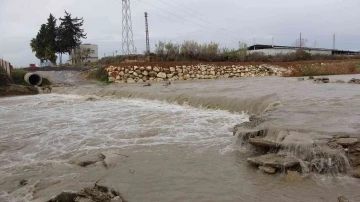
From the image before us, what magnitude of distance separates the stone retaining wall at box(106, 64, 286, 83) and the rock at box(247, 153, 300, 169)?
17.0m

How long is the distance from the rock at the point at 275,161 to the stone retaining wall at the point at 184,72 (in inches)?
670

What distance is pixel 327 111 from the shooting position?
732 centimetres

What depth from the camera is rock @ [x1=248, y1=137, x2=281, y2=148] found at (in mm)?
4965

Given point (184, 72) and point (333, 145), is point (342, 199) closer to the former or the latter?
point (333, 145)

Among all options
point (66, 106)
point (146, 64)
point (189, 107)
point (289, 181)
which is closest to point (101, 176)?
point (289, 181)

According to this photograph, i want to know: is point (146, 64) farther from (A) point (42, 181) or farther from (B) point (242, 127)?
(A) point (42, 181)

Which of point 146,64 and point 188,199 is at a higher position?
point 146,64

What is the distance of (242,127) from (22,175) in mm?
3856

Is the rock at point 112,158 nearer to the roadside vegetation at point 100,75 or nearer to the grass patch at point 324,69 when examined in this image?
the roadside vegetation at point 100,75

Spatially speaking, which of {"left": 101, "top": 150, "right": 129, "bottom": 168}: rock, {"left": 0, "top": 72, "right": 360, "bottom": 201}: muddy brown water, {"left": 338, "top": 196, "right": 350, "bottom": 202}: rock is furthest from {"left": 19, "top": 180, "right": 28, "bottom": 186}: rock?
{"left": 338, "top": 196, "right": 350, "bottom": 202}: rock

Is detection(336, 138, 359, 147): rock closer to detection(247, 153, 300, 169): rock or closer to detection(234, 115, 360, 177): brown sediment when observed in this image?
detection(234, 115, 360, 177): brown sediment

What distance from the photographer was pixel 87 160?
5.37 meters

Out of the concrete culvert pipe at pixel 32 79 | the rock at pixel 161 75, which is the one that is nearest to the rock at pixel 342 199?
the rock at pixel 161 75

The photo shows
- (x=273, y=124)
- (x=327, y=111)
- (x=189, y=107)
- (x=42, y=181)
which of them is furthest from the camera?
(x=189, y=107)
